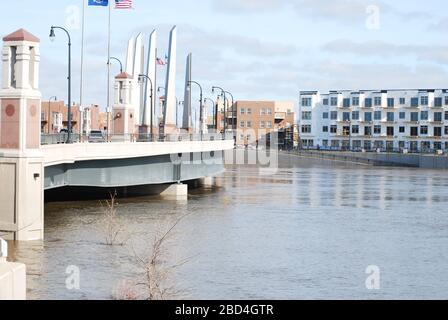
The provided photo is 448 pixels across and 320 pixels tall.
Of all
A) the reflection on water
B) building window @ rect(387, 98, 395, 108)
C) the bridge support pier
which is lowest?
the reflection on water

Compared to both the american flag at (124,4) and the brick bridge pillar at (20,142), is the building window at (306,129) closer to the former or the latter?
the american flag at (124,4)

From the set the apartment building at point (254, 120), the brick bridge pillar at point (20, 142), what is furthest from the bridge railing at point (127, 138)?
the apartment building at point (254, 120)

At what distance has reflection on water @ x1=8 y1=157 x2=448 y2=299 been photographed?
26.6 meters

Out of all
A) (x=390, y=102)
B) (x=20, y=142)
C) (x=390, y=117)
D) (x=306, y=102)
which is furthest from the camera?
(x=306, y=102)

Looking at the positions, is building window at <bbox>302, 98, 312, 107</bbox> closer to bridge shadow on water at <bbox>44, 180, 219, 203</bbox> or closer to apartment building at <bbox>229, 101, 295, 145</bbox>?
apartment building at <bbox>229, 101, 295, 145</bbox>

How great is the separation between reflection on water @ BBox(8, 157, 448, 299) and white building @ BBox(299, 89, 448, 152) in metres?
90.3

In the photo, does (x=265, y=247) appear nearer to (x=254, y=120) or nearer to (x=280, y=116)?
(x=254, y=120)

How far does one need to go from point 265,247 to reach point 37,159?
11043mm

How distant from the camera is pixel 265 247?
36000mm

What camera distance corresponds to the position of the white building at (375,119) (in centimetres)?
15212

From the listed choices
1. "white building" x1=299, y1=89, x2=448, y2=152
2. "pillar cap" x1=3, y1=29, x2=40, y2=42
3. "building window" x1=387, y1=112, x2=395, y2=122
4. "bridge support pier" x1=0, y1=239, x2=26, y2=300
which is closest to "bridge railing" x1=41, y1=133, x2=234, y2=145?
"pillar cap" x1=3, y1=29, x2=40, y2=42

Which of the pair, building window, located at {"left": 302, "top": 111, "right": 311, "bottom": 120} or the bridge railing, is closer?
the bridge railing

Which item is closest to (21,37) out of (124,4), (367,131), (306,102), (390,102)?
(124,4)
